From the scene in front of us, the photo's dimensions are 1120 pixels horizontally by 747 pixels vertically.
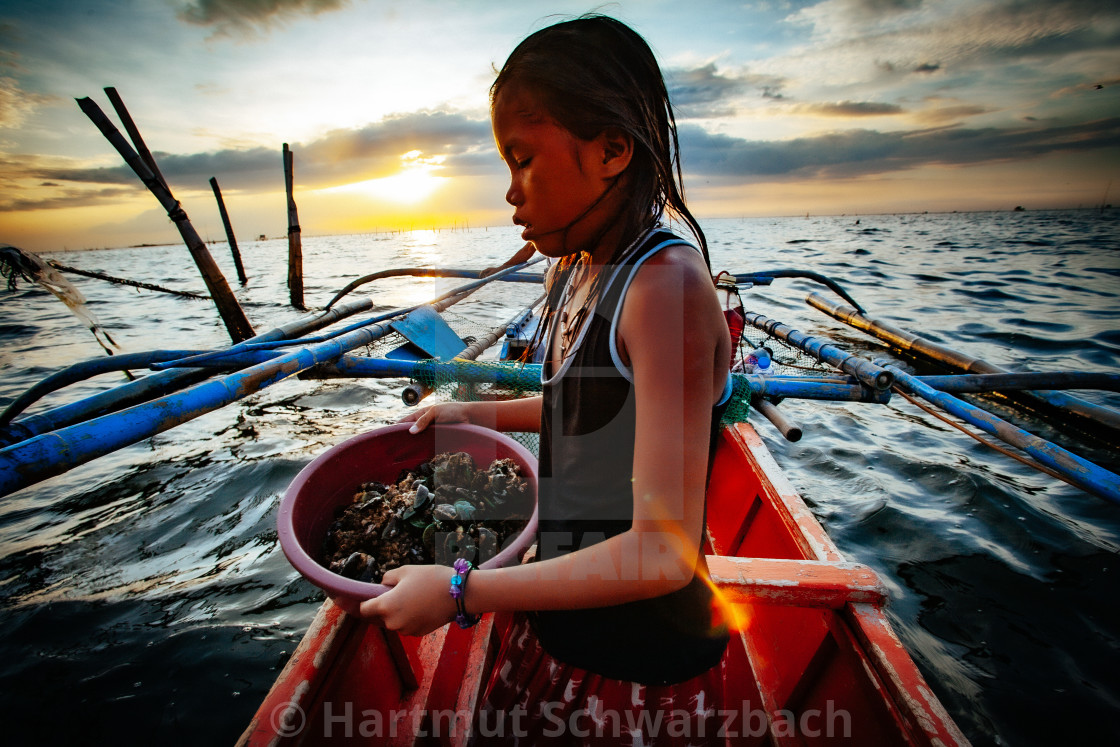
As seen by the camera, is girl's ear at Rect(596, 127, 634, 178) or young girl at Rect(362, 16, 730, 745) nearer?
young girl at Rect(362, 16, 730, 745)

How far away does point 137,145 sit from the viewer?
23.9 ft

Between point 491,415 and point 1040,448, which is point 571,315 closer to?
point 491,415

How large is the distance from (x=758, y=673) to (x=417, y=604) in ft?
6.78

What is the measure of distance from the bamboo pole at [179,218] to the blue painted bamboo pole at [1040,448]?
33.9 feet

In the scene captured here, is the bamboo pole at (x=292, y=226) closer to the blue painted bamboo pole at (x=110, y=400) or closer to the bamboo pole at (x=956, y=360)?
the blue painted bamboo pole at (x=110, y=400)

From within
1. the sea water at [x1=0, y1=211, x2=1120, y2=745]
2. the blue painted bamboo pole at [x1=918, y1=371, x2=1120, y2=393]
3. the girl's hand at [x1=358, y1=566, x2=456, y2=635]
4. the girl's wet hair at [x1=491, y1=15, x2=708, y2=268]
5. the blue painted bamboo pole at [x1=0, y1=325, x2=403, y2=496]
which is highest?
the girl's wet hair at [x1=491, y1=15, x2=708, y2=268]

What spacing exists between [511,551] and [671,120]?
4.51 feet

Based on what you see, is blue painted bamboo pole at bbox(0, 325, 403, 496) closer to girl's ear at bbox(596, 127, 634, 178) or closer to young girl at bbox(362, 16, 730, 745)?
young girl at bbox(362, 16, 730, 745)

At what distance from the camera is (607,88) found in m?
0.95

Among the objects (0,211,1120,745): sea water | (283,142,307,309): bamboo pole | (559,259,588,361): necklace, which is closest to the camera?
(559,259,588,361): necklace

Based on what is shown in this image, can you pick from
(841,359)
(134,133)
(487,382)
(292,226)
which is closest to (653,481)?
(487,382)

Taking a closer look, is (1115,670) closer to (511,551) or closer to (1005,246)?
(511,551)

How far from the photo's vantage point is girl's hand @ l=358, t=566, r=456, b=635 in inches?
38.2

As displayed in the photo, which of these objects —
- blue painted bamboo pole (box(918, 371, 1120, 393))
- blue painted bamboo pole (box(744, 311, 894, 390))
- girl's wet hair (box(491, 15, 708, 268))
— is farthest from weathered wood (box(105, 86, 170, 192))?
blue painted bamboo pole (box(918, 371, 1120, 393))
